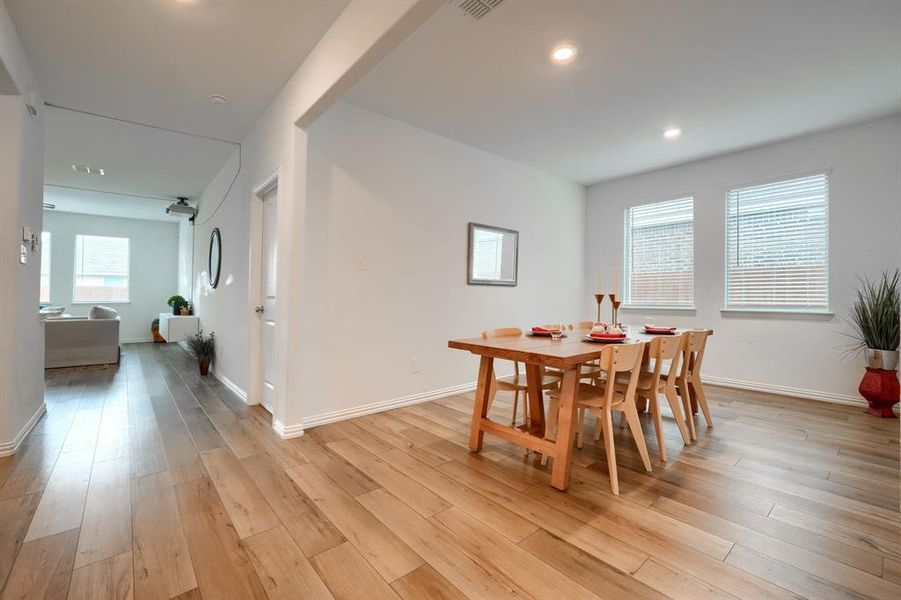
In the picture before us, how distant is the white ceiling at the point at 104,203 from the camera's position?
20.5ft

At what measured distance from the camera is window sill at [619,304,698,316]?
472 centimetres

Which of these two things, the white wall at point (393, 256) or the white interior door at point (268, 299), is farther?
the white interior door at point (268, 299)

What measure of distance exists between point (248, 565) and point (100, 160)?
5.46 meters

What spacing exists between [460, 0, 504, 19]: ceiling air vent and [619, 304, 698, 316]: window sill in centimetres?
408

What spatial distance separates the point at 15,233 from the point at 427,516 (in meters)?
2.98

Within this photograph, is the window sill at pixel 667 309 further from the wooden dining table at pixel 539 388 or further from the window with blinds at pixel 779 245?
the wooden dining table at pixel 539 388

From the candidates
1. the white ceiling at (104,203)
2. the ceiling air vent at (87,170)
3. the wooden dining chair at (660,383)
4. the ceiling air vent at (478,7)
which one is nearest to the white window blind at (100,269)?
the white ceiling at (104,203)

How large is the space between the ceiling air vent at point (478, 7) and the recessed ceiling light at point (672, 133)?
2475 mm

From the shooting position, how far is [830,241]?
12.6 feet

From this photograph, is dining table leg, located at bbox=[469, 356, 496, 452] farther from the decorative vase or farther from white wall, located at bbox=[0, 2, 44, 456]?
the decorative vase

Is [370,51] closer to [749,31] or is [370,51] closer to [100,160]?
[749,31]


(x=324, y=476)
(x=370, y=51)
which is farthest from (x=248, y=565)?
(x=370, y=51)

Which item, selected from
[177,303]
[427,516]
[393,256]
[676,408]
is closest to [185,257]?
[177,303]

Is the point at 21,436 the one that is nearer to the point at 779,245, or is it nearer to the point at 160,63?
the point at 160,63
